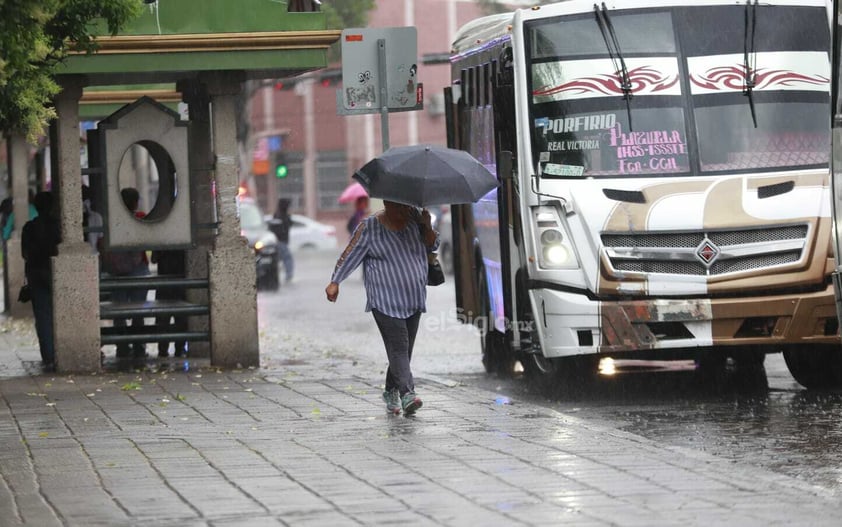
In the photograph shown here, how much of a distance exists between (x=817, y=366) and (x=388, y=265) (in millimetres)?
4089

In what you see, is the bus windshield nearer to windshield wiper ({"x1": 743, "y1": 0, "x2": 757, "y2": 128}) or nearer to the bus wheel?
windshield wiper ({"x1": 743, "y1": 0, "x2": 757, "y2": 128})

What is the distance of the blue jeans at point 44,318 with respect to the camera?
15.3 meters

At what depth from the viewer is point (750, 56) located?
42.0 ft

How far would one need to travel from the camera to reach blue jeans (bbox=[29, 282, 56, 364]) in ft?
50.3

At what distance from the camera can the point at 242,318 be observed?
14719mm

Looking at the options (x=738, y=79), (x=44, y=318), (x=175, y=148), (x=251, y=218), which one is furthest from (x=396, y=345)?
(x=251, y=218)

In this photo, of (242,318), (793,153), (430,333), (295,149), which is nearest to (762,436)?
(793,153)

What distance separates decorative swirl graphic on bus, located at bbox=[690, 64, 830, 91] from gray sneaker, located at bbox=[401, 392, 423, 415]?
142 inches

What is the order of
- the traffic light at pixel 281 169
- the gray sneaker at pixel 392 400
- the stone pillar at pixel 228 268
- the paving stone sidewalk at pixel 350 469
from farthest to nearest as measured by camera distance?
the traffic light at pixel 281 169
the stone pillar at pixel 228 268
the gray sneaker at pixel 392 400
the paving stone sidewalk at pixel 350 469

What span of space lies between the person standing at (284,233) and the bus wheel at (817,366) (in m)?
21.6

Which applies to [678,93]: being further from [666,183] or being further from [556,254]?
[556,254]

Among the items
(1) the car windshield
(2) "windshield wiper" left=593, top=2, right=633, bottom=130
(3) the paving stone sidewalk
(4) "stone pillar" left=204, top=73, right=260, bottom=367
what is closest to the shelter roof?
(4) "stone pillar" left=204, top=73, right=260, bottom=367

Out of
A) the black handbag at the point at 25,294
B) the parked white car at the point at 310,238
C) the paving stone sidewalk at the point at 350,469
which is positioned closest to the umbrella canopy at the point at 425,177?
the paving stone sidewalk at the point at 350,469

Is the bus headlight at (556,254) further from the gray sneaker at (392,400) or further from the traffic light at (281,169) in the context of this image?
the traffic light at (281,169)
